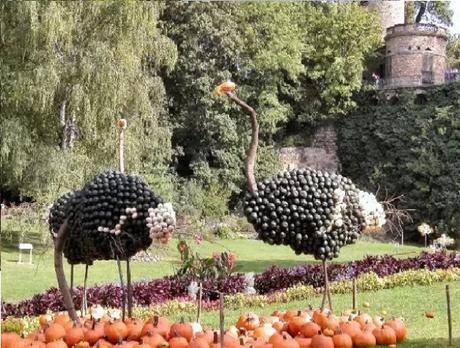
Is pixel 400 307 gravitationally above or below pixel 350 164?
below

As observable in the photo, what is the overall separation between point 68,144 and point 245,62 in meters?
8.74

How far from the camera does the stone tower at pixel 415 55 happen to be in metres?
17.5

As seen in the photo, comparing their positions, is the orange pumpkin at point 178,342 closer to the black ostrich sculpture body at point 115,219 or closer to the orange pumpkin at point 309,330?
the black ostrich sculpture body at point 115,219

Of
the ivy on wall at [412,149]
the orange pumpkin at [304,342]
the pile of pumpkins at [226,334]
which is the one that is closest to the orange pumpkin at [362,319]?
the pile of pumpkins at [226,334]

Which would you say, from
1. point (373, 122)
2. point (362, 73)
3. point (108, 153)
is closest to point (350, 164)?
point (373, 122)

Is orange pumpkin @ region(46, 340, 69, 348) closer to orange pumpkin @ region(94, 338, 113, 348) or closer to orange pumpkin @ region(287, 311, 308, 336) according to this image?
orange pumpkin @ region(94, 338, 113, 348)

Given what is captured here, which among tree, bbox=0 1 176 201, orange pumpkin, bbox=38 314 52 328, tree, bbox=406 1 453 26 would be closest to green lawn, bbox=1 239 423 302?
tree, bbox=0 1 176 201

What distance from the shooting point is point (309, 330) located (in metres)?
2.51

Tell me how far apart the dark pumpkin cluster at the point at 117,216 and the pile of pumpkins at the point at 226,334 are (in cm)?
26

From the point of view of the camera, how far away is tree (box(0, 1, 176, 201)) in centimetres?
589

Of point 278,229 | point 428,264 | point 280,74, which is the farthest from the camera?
point 280,74

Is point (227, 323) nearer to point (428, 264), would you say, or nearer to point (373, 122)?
point (428, 264)

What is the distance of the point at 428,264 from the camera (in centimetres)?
625

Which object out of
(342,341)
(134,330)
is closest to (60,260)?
(134,330)
